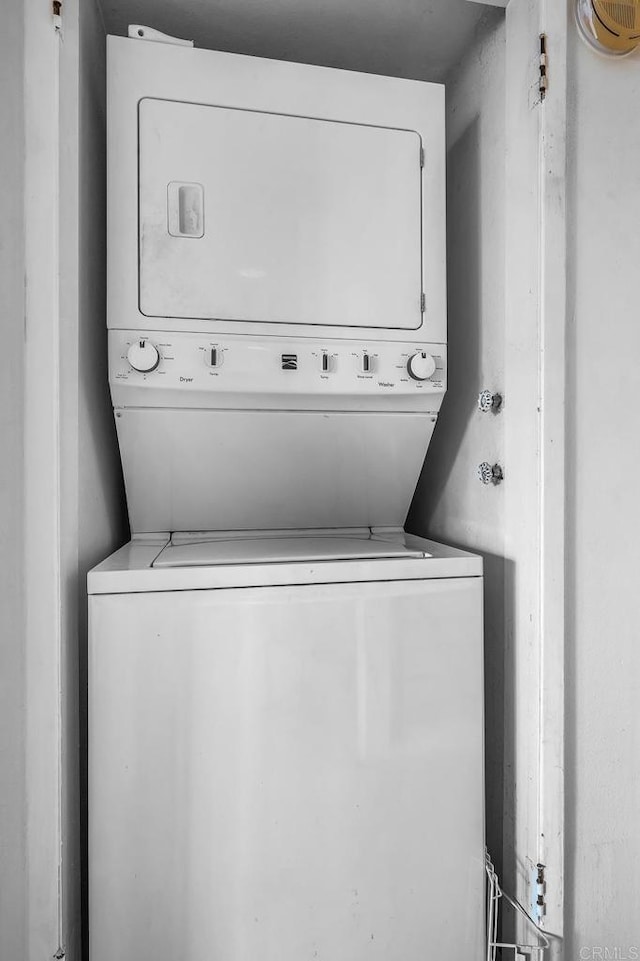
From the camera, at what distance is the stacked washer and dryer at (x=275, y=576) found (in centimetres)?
109

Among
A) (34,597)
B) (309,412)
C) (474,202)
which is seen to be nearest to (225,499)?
(309,412)

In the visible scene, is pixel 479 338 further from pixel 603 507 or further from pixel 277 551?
pixel 277 551

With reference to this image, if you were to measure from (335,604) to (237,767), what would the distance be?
35 cm

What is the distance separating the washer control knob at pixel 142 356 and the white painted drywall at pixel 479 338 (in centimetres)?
77

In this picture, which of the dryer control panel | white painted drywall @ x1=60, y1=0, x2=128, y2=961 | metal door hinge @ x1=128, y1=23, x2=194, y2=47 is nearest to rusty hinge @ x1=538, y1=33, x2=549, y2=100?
the dryer control panel

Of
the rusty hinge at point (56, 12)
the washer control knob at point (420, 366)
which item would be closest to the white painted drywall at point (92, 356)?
the rusty hinge at point (56, 12)

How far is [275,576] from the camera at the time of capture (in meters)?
1.13

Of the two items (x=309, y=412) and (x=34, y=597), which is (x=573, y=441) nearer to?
(x=309, y=412)

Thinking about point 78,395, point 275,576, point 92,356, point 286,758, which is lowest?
point 286,758

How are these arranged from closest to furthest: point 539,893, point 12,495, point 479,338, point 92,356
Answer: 1. point 12,495
2. point 539,893
3. point 92,356
4. point 479,338

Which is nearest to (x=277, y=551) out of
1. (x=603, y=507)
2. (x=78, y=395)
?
(x=78, y=395)

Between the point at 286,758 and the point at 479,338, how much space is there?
104cm

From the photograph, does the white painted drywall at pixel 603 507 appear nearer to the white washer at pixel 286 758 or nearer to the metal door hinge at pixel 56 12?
the white washer at pixel 286 758

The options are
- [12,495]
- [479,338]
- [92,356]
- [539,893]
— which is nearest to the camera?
[12,495]
